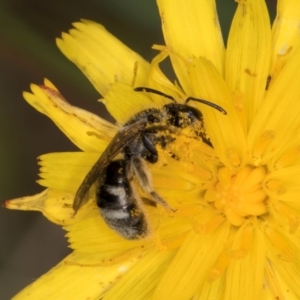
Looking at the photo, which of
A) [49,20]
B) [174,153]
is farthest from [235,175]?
[49,20]

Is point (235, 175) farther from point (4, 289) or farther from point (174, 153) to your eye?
point (4, 289)

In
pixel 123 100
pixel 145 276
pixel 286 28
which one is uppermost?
pixel 286 28

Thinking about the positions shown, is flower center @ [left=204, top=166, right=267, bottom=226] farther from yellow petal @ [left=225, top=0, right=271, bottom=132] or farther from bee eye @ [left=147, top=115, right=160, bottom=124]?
bee eye @ [left=147, top=115, right=160, bottom=124]

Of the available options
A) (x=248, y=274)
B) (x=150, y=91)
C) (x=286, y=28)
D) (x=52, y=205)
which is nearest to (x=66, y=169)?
(x=52, y=205)

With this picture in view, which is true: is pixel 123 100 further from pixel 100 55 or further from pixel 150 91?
pixel 100 55

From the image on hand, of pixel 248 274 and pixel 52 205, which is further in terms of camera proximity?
pixel 52 205

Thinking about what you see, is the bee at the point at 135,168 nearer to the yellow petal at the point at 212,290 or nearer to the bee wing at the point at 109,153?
the bee wing at the point at 109,153
